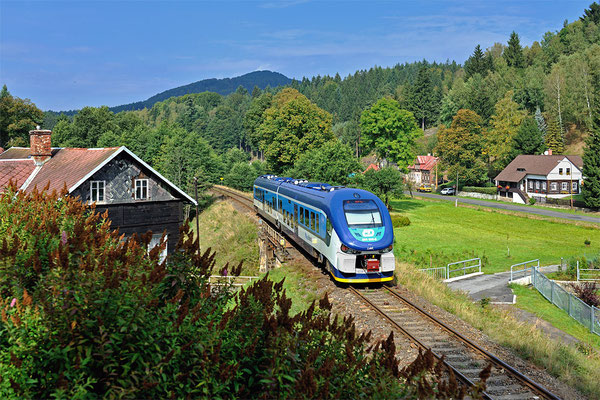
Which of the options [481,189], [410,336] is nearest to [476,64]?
[481,189]

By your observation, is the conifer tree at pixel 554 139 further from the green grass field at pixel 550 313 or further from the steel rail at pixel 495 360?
the steel rail at pixel 495 360

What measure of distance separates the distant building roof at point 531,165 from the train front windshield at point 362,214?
58545mm

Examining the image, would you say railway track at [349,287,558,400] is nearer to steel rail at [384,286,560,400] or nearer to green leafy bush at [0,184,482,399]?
steel rail at [384,286,560,400]

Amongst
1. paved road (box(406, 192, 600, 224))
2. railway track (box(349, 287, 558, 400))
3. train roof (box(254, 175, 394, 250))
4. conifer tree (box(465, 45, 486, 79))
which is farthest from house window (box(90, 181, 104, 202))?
conifer tree (box(465, 45, 486, 79))

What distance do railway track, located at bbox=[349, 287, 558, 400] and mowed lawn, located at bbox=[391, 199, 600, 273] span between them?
53.6ft

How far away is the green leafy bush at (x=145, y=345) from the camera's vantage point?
439cm

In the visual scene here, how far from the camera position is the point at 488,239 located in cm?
4369

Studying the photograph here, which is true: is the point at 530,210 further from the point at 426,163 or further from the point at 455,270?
the point at 426,163

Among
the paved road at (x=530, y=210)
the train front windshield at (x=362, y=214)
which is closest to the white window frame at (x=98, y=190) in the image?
the train front windshield at (x=362, y=214)

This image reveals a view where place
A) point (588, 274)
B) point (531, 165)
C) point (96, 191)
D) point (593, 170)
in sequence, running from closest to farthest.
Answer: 1. point (96, 191)
2. point (588, 274)
3. point (593, 170)
4. point (531, 165)

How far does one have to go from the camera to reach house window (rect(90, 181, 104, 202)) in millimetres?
24094

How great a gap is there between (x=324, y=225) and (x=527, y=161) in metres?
64.4

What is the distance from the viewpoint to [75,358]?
4297mm

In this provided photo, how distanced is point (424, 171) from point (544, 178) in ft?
108
